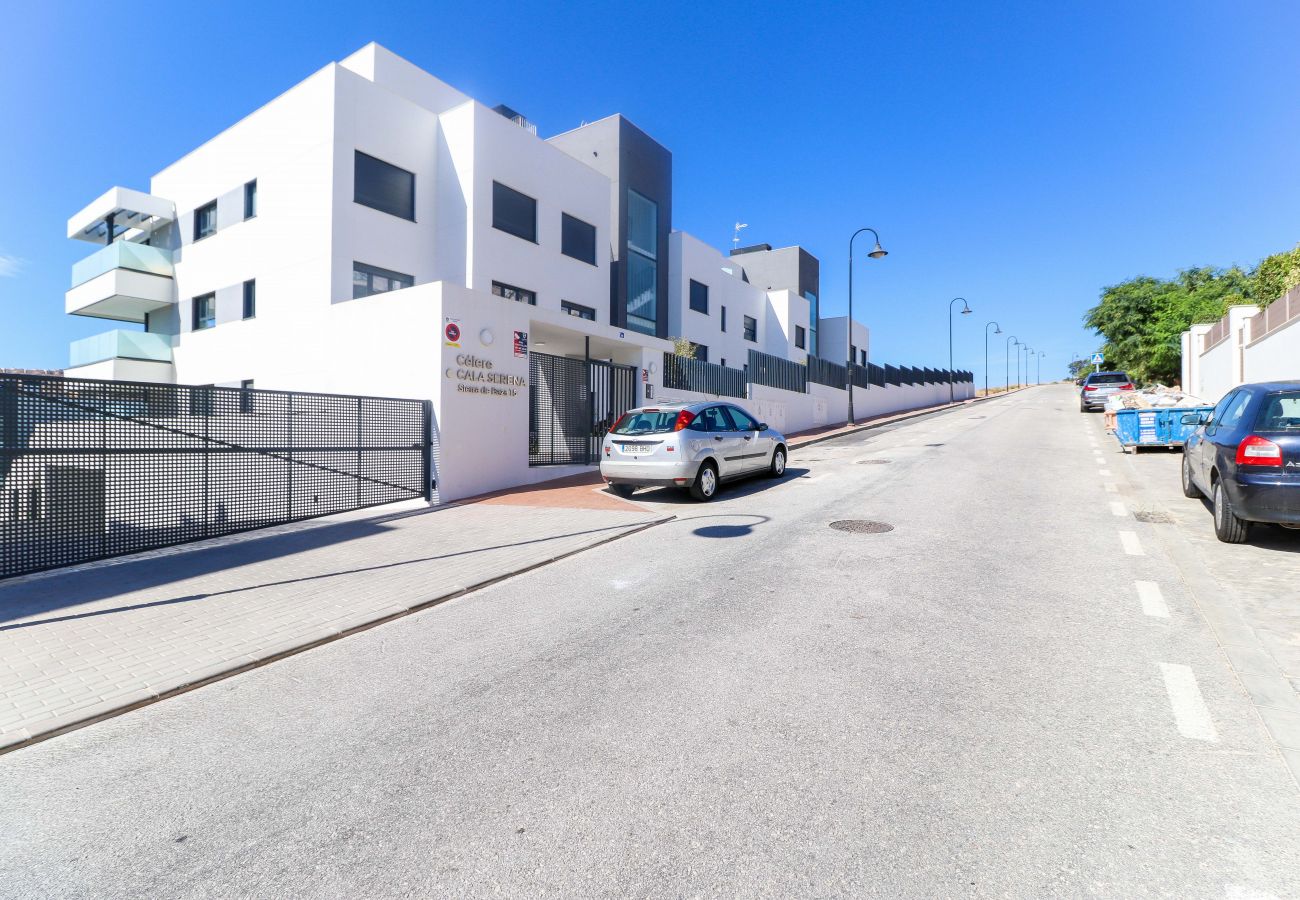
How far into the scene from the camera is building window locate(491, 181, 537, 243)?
18641 millimetres

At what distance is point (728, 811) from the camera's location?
8.47 feet

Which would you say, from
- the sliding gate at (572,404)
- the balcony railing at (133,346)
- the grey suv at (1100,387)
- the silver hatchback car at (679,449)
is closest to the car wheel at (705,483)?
the silver hatchback car at (679,449)

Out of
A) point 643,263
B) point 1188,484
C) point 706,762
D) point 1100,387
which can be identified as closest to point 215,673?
point 706,762

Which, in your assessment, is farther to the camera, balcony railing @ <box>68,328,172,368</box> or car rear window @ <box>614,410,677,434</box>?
balcony railing @ <box>68,328,172,368</box>

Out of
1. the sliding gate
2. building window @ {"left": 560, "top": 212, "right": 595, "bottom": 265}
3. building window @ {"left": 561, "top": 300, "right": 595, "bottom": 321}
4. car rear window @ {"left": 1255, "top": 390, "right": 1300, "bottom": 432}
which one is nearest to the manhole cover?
car rear window @ {"left": 1255, "top": 390, "right": 1300, "bottom": 432}

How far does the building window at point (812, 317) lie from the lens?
43562 mm

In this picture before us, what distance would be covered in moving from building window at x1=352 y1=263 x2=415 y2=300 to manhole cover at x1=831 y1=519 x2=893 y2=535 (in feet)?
43.2

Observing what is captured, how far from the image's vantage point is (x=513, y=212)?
19.2 m

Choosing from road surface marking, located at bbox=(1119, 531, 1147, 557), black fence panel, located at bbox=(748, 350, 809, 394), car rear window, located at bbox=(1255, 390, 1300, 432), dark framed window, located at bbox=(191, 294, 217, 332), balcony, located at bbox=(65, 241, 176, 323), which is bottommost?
road surface marking, located at bbox=(1119, 531, 1147, 557)

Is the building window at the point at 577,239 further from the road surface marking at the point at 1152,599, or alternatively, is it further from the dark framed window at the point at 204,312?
the road surface marking at the point at 1152,599

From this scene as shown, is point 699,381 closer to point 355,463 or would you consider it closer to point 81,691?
point 355,463

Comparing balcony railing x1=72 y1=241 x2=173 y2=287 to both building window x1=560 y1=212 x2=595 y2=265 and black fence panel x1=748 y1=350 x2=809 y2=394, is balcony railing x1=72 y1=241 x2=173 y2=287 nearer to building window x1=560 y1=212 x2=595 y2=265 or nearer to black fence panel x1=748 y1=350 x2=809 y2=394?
building window x1=560 y1=212 x2=595 y2=265

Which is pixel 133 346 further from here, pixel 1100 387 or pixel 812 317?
pixel 1100 387

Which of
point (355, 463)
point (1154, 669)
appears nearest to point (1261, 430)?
point (1154, 669)
